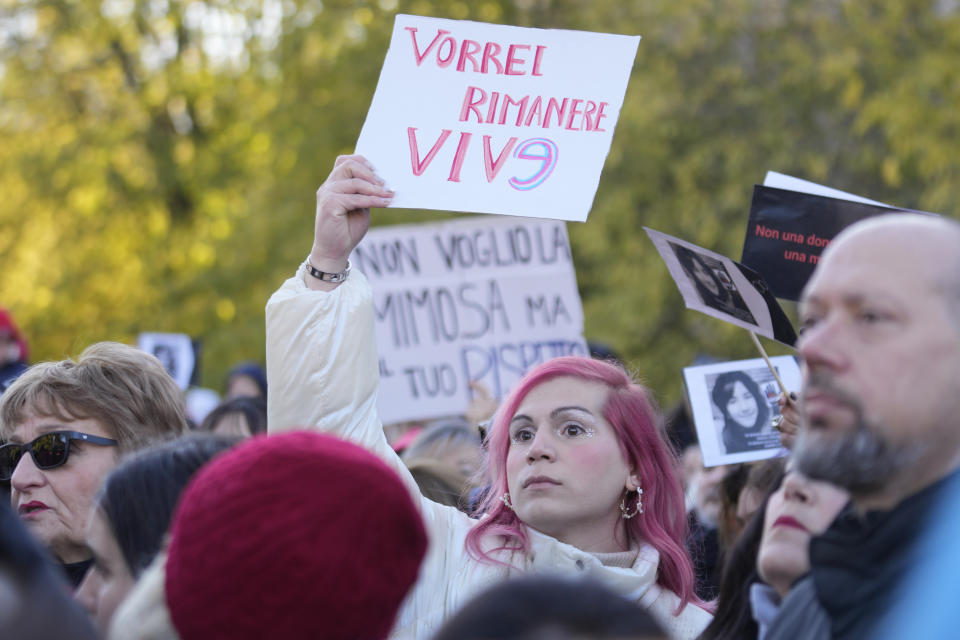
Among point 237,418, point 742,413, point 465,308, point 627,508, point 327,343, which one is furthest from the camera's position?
point 465,308

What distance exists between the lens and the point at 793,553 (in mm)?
2396

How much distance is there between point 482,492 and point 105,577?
1.56 metres

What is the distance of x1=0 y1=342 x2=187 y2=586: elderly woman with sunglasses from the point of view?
3.19m

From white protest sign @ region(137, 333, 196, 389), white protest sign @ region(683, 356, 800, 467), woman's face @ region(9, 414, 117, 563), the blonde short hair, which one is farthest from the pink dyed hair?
white protest sign @ region(137, 333, 196, 389)

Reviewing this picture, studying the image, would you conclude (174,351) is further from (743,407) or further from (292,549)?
(292,549)

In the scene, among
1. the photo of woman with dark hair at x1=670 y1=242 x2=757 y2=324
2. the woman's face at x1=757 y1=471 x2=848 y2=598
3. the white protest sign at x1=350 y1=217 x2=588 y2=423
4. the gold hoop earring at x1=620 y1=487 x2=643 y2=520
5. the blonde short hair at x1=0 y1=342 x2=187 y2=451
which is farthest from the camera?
the white protest sign at x1=350 y1=217 x2=588 y2=423

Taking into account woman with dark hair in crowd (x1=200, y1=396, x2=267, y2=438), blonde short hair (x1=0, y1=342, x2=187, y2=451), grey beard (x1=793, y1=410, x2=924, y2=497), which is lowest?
woman with dark hair in crowd (x1=200, y1=396, x2=267, y2=438)

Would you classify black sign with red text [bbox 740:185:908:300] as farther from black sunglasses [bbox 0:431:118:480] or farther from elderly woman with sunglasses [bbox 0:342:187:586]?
black sunglasses [bbox 0:431:118:480]

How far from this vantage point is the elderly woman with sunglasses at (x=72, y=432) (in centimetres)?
319

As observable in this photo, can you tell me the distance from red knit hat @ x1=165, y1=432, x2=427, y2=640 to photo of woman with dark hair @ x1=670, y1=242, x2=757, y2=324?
1.39m

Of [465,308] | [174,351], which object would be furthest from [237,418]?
[174,351]

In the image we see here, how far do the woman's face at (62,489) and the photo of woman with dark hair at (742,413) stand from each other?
1.93 m

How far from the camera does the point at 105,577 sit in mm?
2336

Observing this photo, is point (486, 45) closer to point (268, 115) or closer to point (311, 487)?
point (311, 487)
